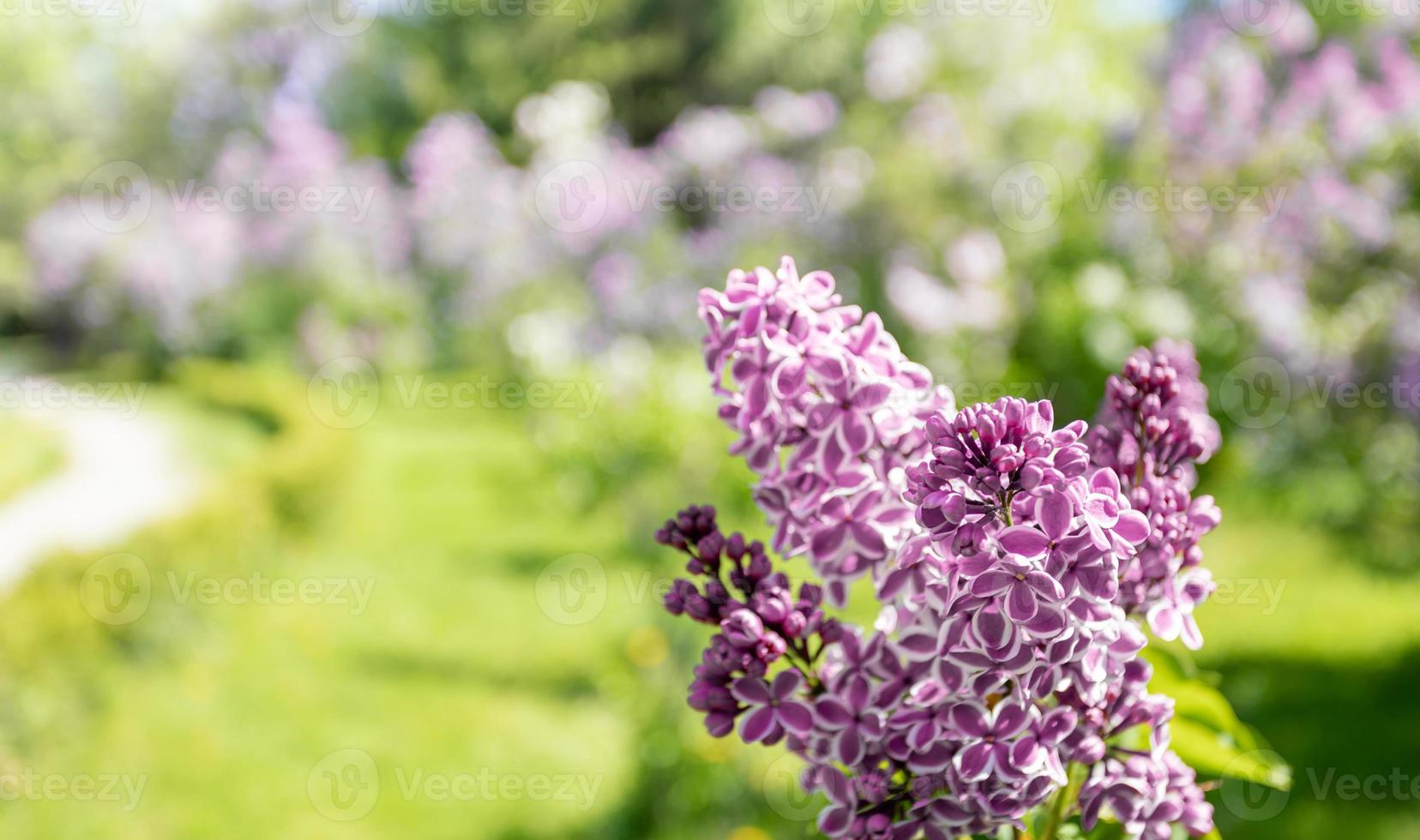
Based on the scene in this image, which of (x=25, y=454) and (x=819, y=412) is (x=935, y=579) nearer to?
(x=819, y=412)

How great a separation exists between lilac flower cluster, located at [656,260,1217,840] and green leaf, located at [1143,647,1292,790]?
4.3 inches

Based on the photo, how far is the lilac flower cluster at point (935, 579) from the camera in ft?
3.34

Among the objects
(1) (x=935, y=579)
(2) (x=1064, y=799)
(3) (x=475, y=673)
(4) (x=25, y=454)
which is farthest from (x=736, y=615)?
(4) (x=25, y=454)

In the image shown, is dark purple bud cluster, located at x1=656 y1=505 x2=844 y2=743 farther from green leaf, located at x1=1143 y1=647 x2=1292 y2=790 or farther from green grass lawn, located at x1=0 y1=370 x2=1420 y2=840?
green grass lawn, located at x1=0 y1=370 x2=1420 y2=840

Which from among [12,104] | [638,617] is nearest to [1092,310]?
[638,617]

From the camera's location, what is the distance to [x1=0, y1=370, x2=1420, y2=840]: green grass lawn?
187 inches

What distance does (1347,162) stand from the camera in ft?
23.2

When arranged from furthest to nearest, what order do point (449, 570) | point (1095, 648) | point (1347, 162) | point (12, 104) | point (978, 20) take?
1. point (12, 104)
2. point (978, 20)
3. point (449, 570)
4. point (1347, 162)
5. point (1095, 648)

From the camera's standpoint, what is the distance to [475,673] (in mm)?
6301

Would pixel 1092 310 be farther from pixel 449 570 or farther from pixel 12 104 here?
pixel 12 104

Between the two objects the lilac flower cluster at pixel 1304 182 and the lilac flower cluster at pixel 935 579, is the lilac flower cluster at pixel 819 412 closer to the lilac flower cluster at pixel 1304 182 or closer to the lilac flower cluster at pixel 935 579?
the lilac flower cluster at pixel 935 579

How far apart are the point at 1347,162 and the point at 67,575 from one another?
834 cm

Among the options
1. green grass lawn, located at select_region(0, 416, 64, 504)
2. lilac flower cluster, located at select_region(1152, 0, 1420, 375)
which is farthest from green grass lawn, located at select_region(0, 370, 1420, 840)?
green grass lawn, located at select_region(0, 416, 64, 504)

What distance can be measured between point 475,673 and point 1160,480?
5.60 meters
